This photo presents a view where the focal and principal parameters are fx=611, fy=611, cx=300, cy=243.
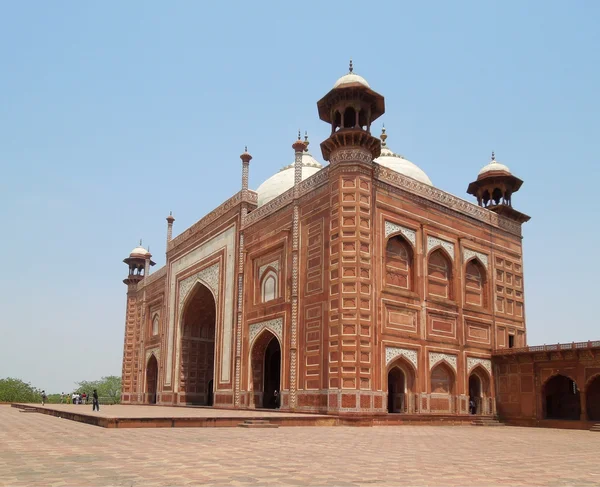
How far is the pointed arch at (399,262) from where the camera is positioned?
1833 cm

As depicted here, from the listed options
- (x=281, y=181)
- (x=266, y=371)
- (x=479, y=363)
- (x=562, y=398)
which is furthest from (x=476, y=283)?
(x=281, y=181)

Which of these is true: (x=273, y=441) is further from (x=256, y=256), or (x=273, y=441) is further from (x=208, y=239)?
(x=208, y=239)

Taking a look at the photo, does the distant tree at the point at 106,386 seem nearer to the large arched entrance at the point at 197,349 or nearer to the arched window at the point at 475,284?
the large arched entrance at the point at 197,349

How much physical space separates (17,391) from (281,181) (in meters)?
34.0

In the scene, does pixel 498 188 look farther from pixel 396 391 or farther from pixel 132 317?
pixel 132 317

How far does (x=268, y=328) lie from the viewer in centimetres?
2044

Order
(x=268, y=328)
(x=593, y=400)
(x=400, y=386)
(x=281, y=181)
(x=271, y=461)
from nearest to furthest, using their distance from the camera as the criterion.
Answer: (x=271, y=461), (x=400, y=386), (x=593, y=400), (x=268, y=328), (x=281, y=181)

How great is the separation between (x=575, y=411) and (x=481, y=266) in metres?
5.61

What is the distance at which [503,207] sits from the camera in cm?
2300

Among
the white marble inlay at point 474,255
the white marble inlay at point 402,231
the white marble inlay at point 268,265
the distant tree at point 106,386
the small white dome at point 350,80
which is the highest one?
the small white dome at point 350,80

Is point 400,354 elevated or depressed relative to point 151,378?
elevated

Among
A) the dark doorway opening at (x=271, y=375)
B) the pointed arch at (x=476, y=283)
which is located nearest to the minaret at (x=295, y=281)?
the dark doorway opening at (x=271, y=375)

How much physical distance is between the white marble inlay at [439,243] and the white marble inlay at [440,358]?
3250mm

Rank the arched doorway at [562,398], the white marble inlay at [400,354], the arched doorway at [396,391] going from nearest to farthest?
1. the white marble inlay at [400,354]
2. the arched doorway at [396,391]
3. the arched doorway at [562,398]
